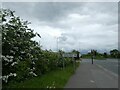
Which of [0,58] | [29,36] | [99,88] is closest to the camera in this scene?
[0,58]

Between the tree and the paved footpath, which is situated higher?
the tree

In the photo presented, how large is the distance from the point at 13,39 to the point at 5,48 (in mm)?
582

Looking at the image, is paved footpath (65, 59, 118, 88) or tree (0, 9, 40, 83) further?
paved footpath (65, 59, 118, 88)

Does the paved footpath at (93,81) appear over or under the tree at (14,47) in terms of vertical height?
under

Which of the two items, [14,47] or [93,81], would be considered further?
[93,81]

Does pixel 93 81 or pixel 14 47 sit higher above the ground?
pixel 14 47

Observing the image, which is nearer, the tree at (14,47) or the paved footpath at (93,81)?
the tree at (14,47)

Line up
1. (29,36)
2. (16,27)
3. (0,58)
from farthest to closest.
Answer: (29,36)
(16,27)
(0,58)

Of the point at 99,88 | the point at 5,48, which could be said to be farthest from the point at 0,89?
the point at 99,88

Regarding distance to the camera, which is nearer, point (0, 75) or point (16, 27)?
point (0, 75)

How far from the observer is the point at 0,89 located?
1228 cm

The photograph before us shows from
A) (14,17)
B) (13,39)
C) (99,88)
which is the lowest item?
(99,88)

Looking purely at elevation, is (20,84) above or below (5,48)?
below

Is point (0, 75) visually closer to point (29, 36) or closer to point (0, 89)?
point (0, 89)
